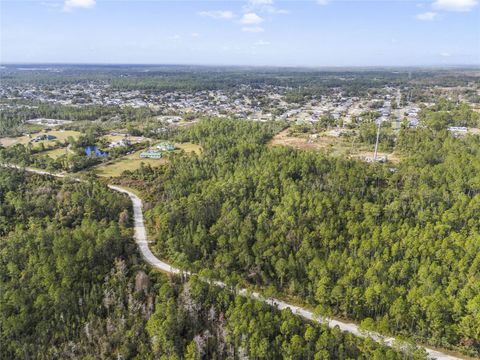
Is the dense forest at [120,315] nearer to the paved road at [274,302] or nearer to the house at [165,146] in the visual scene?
the paved road at [274,302]

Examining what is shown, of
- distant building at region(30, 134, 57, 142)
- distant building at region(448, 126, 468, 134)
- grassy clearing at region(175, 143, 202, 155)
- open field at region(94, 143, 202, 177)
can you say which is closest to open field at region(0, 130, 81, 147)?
distant building at region(30, 134, 57, 142)

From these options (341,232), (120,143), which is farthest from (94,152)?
(341,232)

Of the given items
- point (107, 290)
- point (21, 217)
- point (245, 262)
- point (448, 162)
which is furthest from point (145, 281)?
point (448, 162)

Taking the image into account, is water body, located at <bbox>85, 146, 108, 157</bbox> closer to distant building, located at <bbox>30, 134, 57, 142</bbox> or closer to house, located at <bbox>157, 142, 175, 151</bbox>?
Answer: house, located at <bbox>157, 142, 175, 151</bbox>

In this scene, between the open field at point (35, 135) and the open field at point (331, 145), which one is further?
the open field at point (35, 135)

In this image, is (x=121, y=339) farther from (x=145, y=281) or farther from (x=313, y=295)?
(x=313, y=295)

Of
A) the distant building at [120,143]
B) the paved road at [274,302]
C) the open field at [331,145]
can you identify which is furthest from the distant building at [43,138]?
the open field at [331,145]

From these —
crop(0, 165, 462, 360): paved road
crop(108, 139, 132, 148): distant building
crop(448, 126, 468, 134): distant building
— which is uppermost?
crop(448, 126, 468, 134): distant building

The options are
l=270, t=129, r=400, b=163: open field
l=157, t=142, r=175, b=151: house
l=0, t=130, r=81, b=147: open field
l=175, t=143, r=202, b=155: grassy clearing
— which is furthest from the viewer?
l=0, t=130, r=81, b=147: open field
